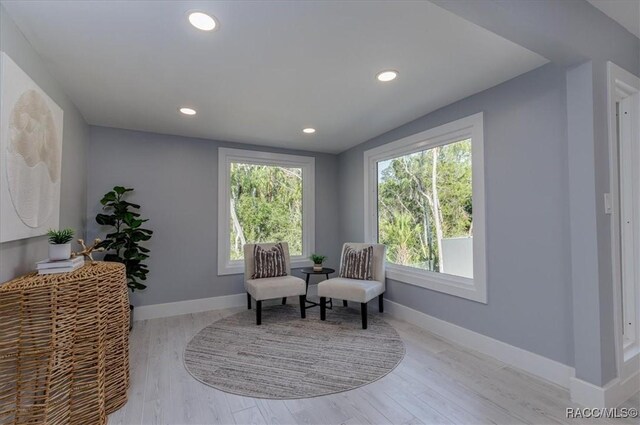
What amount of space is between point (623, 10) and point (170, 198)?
4339 millimetres

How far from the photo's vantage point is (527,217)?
7.47 ft

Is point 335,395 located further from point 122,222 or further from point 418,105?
point 122,222

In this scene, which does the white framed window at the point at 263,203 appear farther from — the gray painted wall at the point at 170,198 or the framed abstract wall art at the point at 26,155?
the framed abstract wall art at the point at 26,155

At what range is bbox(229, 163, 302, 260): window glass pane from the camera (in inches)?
165

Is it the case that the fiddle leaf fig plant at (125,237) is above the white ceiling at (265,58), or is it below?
below

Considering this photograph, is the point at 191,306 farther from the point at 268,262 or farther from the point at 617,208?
the point at 617,208

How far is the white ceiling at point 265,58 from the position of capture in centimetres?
160

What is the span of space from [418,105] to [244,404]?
290 centimetres

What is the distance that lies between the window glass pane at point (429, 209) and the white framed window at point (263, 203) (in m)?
1.23

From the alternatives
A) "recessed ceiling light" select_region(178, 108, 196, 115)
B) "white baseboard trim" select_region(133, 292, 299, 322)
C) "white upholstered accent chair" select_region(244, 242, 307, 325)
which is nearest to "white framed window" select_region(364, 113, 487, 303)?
"white upholstered accent chair" select_region(244, 242, 307, 325)

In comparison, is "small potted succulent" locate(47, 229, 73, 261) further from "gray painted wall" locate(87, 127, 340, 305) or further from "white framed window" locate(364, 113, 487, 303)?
"white framed window" locate(364, 113, 487, 303)

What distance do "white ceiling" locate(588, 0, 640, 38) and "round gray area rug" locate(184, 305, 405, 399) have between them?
2.77 m

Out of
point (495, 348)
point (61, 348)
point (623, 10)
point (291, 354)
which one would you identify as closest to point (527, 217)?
point (495, 348)

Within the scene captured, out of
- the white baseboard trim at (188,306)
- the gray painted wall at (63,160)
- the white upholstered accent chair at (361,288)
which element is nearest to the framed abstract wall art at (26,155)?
the gray painted wall at (63,160)
